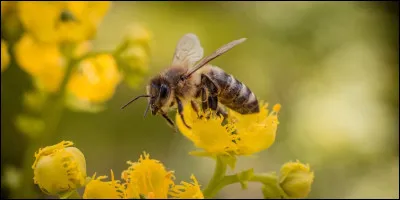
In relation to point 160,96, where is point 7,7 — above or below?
above

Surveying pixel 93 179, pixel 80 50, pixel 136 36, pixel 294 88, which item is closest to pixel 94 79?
pixel 80 50

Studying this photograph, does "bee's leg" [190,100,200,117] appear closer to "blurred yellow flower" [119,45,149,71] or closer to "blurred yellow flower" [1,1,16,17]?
"blurred yellow flower" [119,45,149,71]

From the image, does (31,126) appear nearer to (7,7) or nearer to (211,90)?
(7,7)

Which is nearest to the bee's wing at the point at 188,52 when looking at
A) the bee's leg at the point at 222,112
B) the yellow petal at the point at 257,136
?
the bee's leg at the point at 222,112

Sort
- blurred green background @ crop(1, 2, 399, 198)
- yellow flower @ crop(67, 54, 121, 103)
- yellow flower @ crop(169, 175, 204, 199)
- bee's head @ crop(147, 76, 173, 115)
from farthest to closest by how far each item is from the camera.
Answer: blurred green background @ crop(1, 2, 399, 198) < yellow flower @ crop(67, 54, 121, 103) < bee's head @ crop(147, 76, 173, 115) < yellow flower @ crop(169, 175, 204, 199)

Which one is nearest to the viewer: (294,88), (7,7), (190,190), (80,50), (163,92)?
(190,190)

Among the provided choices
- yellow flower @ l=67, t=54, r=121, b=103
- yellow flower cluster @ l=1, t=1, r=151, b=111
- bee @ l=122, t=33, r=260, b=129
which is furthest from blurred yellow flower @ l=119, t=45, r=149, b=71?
bee @ l=122, t=33, r=260, b=129
